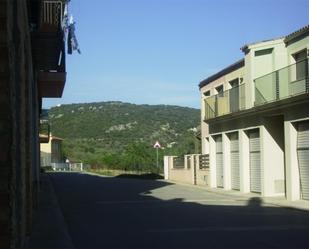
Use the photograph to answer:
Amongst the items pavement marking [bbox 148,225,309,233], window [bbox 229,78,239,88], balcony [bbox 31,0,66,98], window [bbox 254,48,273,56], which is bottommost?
pavement marking [bbox 148,225,309,233]

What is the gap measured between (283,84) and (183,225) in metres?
12.2

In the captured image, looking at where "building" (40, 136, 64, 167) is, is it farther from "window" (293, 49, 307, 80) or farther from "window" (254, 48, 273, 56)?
"window" (293, 49, 307, 80)

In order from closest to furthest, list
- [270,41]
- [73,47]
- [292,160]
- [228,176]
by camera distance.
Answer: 1. [73,47]
2. [292,160]
3. [270,41]
4. [228,176]

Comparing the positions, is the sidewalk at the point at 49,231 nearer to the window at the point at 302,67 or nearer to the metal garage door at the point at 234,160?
the window at the point at 302,67

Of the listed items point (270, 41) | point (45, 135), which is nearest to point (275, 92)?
point (270, 41)

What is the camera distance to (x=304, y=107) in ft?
78.2

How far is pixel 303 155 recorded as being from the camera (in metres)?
24.3

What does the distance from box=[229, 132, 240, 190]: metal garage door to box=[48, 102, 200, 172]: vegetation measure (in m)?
69.6

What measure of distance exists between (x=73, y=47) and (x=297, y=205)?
10.4 m

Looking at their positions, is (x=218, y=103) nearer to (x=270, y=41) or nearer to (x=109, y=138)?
(x=270, y=41)

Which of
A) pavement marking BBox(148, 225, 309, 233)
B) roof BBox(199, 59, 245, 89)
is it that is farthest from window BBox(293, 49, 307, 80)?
pavement marking BBox(148, 225, 309, 233)

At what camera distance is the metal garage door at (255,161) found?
1166 inches

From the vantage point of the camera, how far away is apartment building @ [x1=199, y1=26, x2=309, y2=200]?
2472cm

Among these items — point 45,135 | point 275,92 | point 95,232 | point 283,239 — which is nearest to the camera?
point 283,239
